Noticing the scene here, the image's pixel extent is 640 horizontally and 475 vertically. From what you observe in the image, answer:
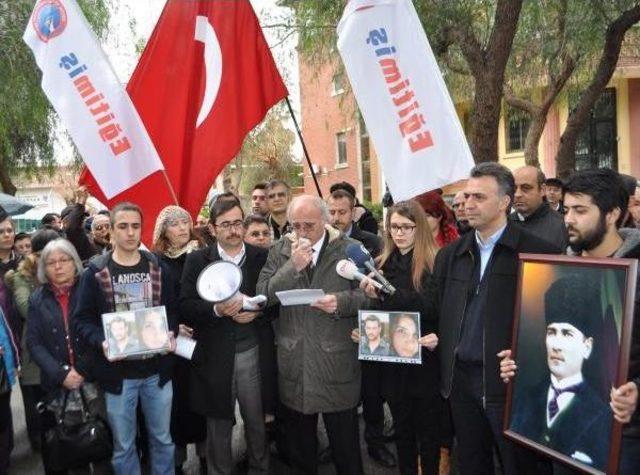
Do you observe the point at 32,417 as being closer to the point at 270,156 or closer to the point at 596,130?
the point at 596,130

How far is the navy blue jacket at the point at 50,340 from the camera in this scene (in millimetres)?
4383

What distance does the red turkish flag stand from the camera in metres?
5.79

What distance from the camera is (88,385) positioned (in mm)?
4398

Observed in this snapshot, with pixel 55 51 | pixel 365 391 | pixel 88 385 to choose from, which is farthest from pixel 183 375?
pixel 55 51

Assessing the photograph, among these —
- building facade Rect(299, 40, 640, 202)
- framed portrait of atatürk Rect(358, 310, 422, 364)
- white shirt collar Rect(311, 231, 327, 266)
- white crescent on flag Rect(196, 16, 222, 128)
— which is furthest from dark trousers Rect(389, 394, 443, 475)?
building facade Rect(299, 40, 640, 202)

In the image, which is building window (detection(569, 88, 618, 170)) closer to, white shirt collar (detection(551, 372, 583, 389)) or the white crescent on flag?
the white crescent on flag

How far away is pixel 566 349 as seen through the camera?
110 inches

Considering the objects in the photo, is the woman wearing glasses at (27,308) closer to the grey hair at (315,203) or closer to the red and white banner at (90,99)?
the red and white banner at (90,99)

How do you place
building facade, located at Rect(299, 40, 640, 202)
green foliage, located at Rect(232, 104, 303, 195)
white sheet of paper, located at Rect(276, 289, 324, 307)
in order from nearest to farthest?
white sheet of paper, located at Rect(276, 289, 324, 307), building facade, located at Rect(299, 40, 640, 202), green foliage, located at Rect(232, 104, 303, 195)

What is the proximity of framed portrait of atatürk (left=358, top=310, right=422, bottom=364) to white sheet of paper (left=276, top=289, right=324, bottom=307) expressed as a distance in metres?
0.35

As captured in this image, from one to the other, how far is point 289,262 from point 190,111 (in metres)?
2.30

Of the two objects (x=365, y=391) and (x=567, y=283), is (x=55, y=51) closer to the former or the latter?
(x=365, y=391)

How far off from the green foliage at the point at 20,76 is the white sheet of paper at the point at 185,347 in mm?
9846

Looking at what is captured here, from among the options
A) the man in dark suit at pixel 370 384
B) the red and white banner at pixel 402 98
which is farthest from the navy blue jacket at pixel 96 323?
the red and white banner at pixel 402 98
